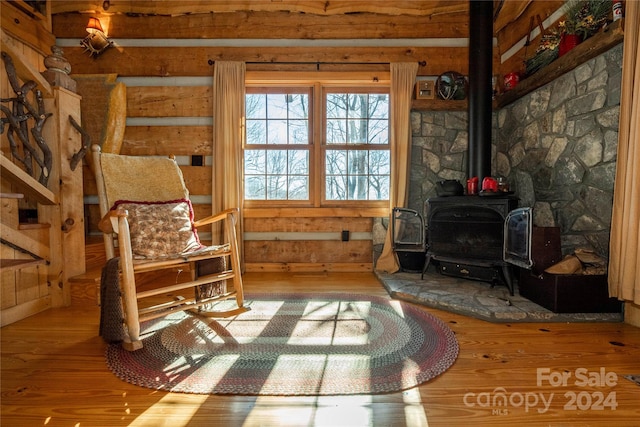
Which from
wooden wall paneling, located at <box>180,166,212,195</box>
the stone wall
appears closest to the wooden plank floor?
the stone wall

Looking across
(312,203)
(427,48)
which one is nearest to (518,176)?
(427,48)

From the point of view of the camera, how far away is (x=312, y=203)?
3412mm

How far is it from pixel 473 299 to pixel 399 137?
1.73m

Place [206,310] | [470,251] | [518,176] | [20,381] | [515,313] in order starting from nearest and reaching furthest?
[20,381] → [515,313] → [206,310] → [470,251] → [518,176]

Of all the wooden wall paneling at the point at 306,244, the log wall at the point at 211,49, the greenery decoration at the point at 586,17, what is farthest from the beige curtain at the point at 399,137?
the greenery decoration at the point at 586,17

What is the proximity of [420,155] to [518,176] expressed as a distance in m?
0.92

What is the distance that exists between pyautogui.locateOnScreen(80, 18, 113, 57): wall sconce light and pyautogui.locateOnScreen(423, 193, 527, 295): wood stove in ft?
11.8

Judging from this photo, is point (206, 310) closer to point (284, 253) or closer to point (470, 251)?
point (284, 253)

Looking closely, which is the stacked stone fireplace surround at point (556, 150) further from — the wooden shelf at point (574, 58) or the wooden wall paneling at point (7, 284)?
the wooden wall paneling at point (7, 284)

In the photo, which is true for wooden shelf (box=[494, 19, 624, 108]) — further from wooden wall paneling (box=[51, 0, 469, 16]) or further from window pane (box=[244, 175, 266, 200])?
window pane (box=[244, 175, 266, 200])

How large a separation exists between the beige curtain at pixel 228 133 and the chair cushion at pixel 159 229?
1117 mm

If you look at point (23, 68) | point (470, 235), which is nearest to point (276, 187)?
point (470, 235)

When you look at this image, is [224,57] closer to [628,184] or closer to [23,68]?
[23,68]

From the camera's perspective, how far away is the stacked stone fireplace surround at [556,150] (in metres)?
2.05
